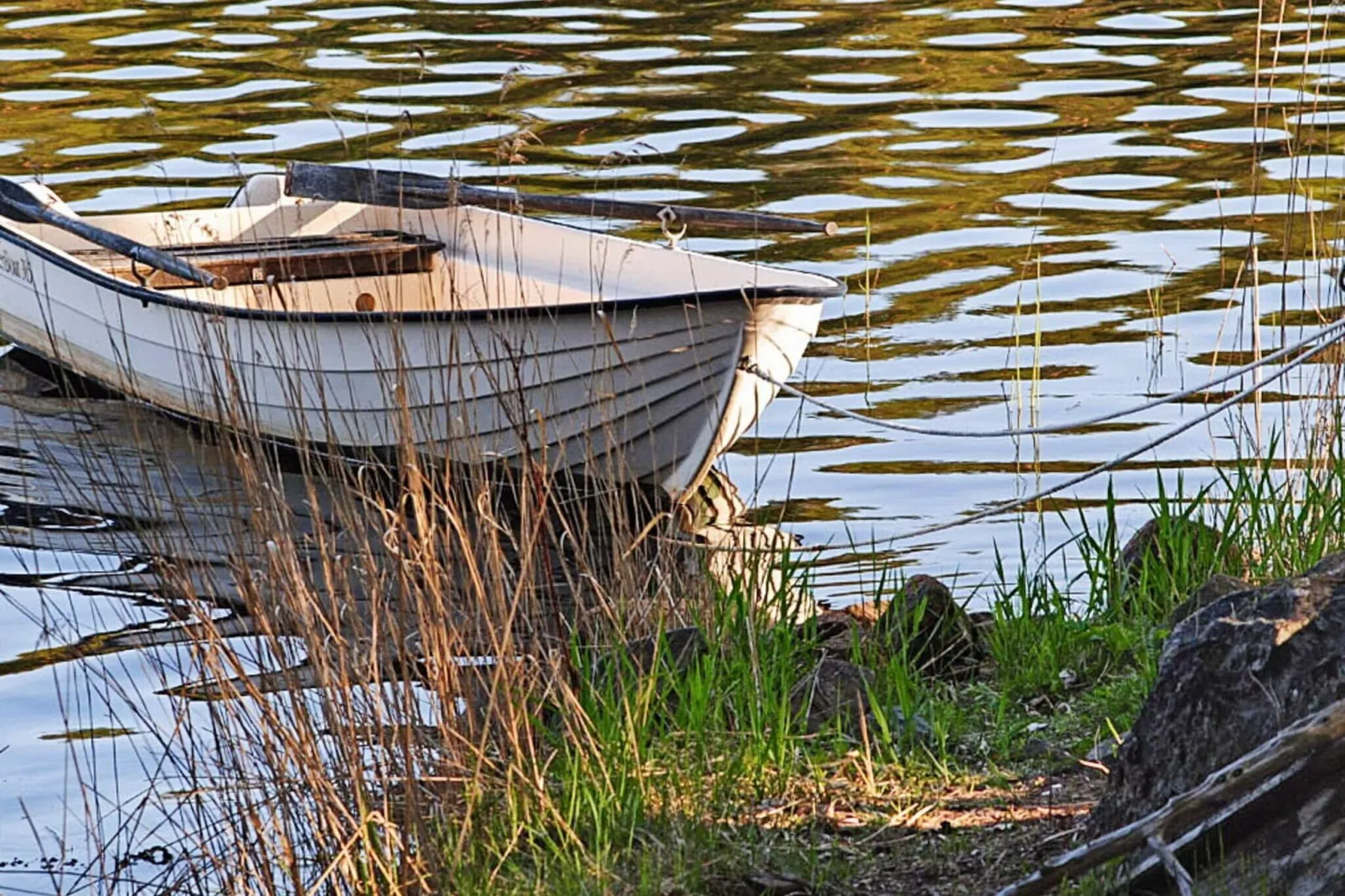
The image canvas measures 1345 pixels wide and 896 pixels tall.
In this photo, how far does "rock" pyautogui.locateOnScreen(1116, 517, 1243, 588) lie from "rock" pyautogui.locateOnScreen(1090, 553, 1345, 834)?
1727 millimetres

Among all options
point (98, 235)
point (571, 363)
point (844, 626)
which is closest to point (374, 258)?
point (98, 235)

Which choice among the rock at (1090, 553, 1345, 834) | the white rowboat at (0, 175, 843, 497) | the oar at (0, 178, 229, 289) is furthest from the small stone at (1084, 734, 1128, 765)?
the oar at (0, 178, 229, 289)

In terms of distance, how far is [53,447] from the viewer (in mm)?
9344

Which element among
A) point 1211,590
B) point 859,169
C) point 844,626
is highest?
point 859,169

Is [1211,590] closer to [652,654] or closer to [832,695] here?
[832,695]

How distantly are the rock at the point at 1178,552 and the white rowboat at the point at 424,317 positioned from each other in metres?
1.69

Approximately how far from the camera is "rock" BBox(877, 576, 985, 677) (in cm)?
520

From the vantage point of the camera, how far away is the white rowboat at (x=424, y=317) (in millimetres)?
7324

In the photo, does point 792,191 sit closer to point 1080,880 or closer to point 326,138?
point 326,138

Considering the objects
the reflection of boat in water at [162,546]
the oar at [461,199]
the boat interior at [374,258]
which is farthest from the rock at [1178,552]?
the boat interior at [374,258]

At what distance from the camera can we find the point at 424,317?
6.46m

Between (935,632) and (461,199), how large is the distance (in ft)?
10.6

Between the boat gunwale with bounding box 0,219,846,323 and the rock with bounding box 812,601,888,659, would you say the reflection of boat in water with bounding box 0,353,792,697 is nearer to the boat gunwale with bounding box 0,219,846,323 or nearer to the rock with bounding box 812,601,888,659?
the rock with bounding box 812,601,888,659

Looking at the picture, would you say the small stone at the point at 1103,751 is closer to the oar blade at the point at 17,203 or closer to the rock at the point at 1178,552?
the rock at the point at 1178,552
